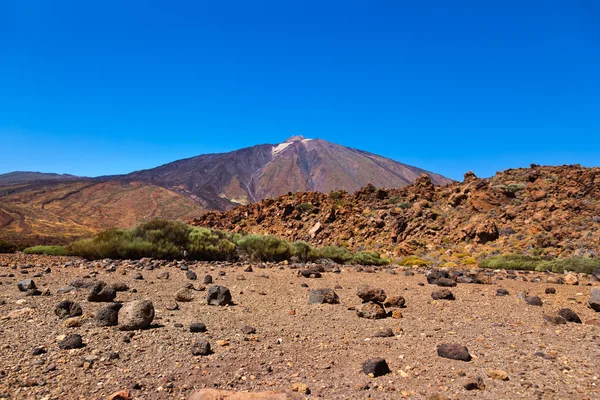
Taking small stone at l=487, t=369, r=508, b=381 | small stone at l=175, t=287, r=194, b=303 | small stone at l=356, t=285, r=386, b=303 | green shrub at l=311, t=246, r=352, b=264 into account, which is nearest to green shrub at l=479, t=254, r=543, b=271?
green shrub at l=311, t=246, r=352, b=264

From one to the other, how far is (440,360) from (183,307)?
393cm

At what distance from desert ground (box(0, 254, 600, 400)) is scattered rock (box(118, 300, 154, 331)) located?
0.10 m

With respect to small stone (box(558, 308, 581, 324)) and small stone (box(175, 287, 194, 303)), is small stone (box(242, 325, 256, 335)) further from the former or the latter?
small stone (box(558, 308, 581, 324))

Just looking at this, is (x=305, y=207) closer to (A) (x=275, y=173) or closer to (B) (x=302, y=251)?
(B) (x=302, y=251)

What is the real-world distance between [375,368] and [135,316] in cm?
295

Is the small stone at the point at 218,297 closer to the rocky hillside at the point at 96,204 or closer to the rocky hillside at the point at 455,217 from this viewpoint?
the rocky hillside at the point at 455,217

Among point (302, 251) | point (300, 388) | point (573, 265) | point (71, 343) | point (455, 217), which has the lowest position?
point (300, 388)

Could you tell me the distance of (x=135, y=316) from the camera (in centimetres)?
470

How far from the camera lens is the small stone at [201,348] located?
3.99 meters

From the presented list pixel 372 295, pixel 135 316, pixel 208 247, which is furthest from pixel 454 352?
pixel 208 247

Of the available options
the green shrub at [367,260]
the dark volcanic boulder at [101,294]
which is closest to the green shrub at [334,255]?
the green shrub at [367,260]

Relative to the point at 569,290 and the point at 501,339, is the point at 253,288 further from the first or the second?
the point at 569,290

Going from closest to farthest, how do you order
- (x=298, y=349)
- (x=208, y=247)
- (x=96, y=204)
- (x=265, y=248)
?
(x=298, y=349) → (x=208, y=247) → (x=265, y=248) → (x=96, y=204)

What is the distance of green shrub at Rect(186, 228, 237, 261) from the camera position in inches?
551
